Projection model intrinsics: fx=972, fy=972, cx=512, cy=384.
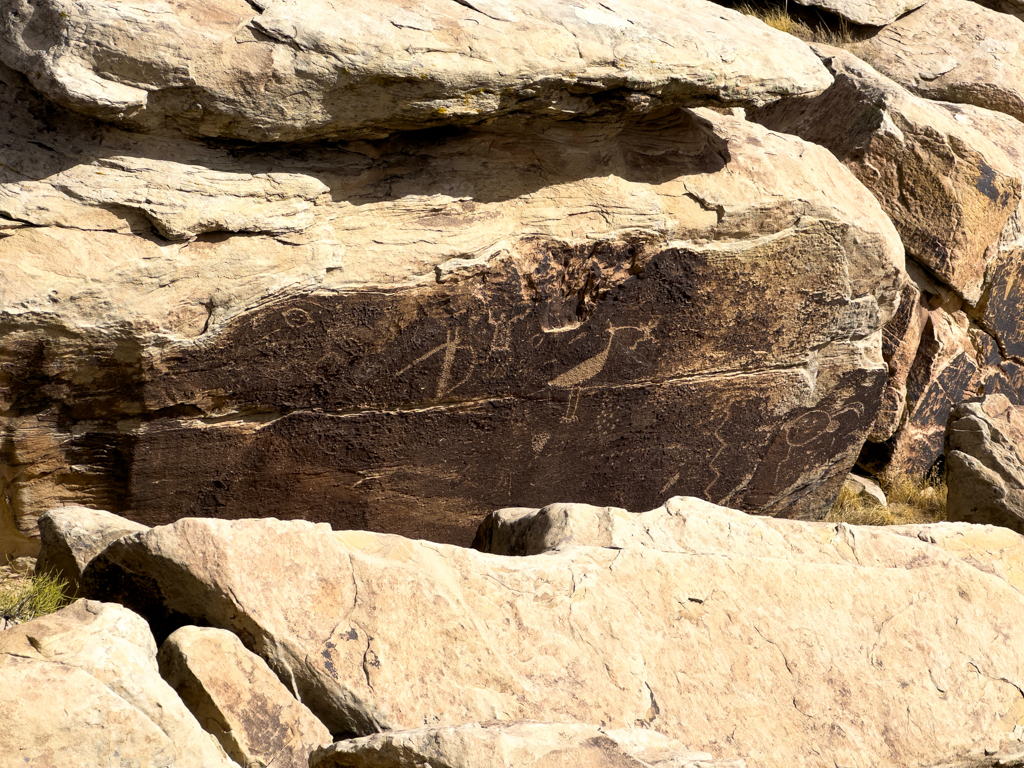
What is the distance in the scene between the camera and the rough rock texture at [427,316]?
9.87 ft

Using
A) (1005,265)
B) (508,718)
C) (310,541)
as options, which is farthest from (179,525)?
(1005,265)

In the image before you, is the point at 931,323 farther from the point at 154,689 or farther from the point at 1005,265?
the point at 154,689

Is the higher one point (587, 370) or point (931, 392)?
point (587, 370)

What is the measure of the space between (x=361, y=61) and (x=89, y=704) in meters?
1.99

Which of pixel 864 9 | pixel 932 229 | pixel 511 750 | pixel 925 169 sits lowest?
pixel 511 750

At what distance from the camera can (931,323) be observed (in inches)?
202

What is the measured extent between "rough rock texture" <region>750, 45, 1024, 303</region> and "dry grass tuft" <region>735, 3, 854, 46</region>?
6.63ft

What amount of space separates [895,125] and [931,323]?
41.7 inches

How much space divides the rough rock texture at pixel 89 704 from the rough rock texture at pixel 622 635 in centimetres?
34

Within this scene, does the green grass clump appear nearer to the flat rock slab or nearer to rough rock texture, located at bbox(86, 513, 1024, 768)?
rough rock texture, located at bbox(86, 513, 1024, 768)

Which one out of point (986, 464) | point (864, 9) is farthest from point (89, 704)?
point (864, 9)

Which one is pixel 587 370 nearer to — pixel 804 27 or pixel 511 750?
pixel 511 750

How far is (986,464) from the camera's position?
470 cm

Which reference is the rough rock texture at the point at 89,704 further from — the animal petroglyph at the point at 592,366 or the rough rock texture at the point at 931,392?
the rough rock texture at the point at 931,392
